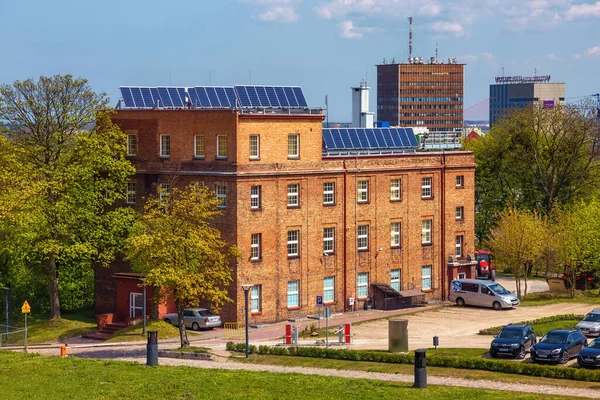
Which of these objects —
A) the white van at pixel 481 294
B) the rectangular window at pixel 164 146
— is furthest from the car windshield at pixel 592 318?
the rectangular window at pixel 164 146

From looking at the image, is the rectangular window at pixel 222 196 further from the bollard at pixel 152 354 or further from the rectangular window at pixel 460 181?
the rectangular window at pixel 460 181

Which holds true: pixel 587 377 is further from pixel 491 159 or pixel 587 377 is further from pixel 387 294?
pixel 491 159

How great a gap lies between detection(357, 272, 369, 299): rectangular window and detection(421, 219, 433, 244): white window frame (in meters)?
6.33

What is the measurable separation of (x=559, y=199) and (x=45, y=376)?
2750 inches

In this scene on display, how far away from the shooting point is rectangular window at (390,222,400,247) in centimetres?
8081

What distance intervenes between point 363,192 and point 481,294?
35.7 feet

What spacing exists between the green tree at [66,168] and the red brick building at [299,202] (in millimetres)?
2153

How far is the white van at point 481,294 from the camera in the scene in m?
77.9

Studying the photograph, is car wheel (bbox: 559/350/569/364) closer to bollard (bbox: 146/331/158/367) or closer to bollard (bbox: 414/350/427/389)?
bollard (bbox: 414/350/427/389)

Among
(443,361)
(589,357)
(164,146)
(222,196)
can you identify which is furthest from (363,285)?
(589,357)

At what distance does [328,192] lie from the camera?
76.7m

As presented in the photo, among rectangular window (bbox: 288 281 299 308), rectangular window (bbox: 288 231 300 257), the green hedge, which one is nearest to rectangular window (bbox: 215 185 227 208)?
rectangular window (bbox: 288 231 300 257)

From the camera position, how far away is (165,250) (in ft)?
201

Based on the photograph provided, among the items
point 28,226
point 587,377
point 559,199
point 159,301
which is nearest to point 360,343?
point 159,301
